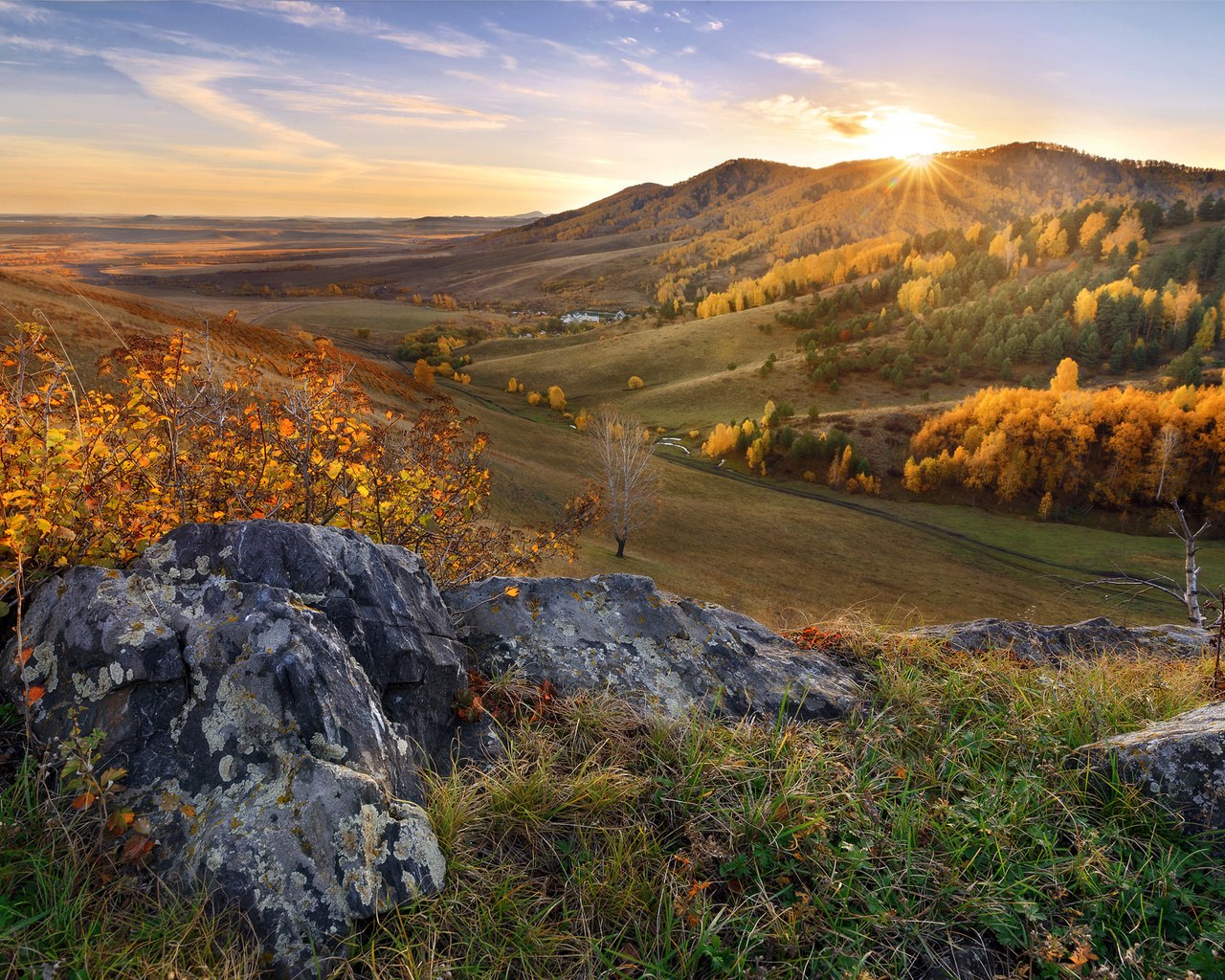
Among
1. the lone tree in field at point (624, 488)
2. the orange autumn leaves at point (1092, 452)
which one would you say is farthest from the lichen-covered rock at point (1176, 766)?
the orange autumn leaves at point (1092, 452)

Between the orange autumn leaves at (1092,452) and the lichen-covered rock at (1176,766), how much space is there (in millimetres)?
87514

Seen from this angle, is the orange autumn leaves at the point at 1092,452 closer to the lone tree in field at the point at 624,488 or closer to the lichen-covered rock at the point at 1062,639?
the lone tree in field at the point at 624,488

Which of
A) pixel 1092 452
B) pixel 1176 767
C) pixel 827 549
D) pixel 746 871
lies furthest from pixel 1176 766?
pixel 1092 452

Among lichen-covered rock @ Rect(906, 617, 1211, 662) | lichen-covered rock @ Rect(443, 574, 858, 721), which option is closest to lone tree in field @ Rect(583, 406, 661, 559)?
lichen-covered rock @ Rect(906, 617, 1211, 662)

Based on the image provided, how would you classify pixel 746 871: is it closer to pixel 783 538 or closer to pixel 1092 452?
pixel 783 538

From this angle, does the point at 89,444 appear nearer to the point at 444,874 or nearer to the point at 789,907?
the point at 444,874

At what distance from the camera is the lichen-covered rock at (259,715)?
285cm

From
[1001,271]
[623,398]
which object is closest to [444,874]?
[623,398]

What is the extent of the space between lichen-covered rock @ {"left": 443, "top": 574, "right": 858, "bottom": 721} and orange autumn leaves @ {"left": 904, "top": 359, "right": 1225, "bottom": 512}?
286 feet

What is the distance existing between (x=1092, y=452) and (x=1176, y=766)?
10331 centimetres

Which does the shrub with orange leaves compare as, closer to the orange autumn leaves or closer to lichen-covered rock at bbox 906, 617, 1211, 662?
lichen-covered rock at bbox 906, 617, 1211, 662

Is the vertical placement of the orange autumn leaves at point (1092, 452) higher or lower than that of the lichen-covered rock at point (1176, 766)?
lower

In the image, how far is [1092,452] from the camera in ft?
273

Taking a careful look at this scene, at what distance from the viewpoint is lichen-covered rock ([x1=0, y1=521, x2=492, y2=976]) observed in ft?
9.34
